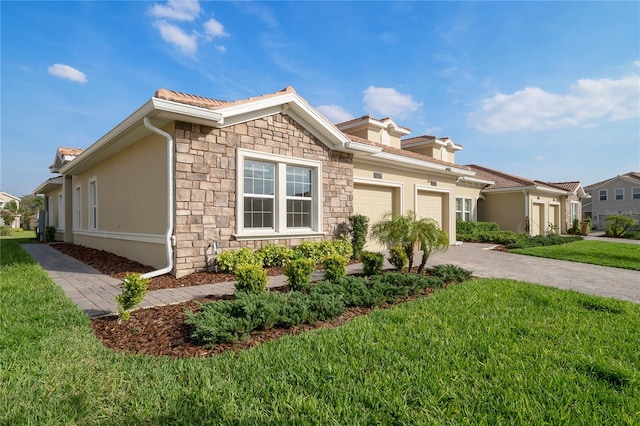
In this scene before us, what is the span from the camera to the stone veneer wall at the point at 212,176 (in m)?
6.61

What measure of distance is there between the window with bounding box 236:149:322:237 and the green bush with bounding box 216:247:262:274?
1.41 ft

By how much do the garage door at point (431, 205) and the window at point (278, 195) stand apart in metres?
5.61

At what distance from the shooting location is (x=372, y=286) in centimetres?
541

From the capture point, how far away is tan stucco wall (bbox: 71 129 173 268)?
7.28 metres

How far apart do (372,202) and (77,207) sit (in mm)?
12852

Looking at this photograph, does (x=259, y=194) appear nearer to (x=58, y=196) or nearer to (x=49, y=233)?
(x=49, y=233)

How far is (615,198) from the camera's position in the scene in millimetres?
36562

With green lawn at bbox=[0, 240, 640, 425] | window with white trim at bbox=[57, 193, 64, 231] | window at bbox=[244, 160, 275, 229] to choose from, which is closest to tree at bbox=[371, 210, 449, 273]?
green lawn at bbox=[0, 240, 640, 425]

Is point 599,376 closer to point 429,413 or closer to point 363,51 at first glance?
point 429,413

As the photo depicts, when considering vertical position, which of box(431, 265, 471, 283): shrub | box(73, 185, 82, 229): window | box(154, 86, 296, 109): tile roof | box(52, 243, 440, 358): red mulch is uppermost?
box(154, 86, 296, 109): tile roof

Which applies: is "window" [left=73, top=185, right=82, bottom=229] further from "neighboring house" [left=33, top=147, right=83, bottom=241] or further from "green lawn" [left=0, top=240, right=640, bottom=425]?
"green lawn" [left=0, top=240, right=640, bottom=425]

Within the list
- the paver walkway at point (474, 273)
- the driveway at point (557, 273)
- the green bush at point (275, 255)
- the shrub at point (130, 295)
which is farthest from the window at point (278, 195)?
the driveway at point (557, 273)

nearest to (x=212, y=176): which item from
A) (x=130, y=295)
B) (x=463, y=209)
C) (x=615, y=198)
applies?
(x=130, y=295)

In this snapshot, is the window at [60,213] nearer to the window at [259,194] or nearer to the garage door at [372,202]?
the window at [259,194]
